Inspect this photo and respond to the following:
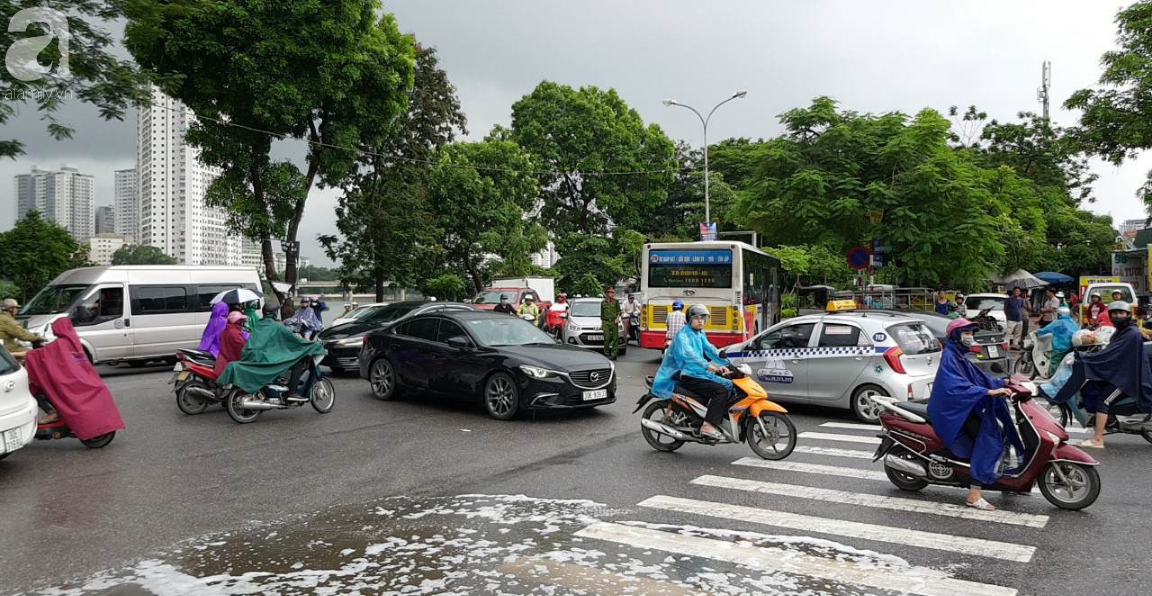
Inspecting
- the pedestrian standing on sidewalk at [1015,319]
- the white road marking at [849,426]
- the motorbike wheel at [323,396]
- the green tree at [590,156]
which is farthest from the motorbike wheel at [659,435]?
the green tree at [590,156]

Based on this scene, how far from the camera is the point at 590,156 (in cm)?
4859

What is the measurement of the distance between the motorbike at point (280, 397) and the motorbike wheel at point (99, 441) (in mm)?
1641

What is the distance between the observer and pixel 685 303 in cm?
1909

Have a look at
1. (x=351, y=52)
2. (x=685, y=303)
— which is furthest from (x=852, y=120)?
(x=351, y=52)

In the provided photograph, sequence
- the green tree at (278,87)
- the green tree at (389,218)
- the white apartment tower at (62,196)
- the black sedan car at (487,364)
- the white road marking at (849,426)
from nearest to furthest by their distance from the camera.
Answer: the white road marking at (849,426), the black sedan car at (487,364), the green tree at (278,87), the green tree at (389,218), the white apartment tower at (62,196)

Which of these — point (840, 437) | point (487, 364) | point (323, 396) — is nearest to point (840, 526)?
point (840, 437)

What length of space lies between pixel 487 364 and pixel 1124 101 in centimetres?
2341

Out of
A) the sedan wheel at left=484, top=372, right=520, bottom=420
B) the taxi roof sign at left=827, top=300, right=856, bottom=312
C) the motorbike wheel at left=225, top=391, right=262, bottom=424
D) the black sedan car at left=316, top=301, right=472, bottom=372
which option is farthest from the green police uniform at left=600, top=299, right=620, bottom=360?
the motorbike wheel at left=225, top=391, right=262, bottom=424

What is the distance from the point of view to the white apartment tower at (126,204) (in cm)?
7556

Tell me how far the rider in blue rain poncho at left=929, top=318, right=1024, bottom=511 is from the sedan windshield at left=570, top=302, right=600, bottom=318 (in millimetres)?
17520

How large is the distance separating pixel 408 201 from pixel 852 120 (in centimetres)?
1765

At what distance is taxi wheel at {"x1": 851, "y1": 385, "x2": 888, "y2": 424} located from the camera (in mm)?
10695

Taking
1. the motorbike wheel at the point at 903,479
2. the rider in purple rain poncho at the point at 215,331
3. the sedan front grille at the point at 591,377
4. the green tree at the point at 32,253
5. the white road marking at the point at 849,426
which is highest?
the green tree at the point at 32,253

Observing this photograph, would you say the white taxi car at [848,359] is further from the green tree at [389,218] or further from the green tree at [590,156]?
the green tree at [590,156]
